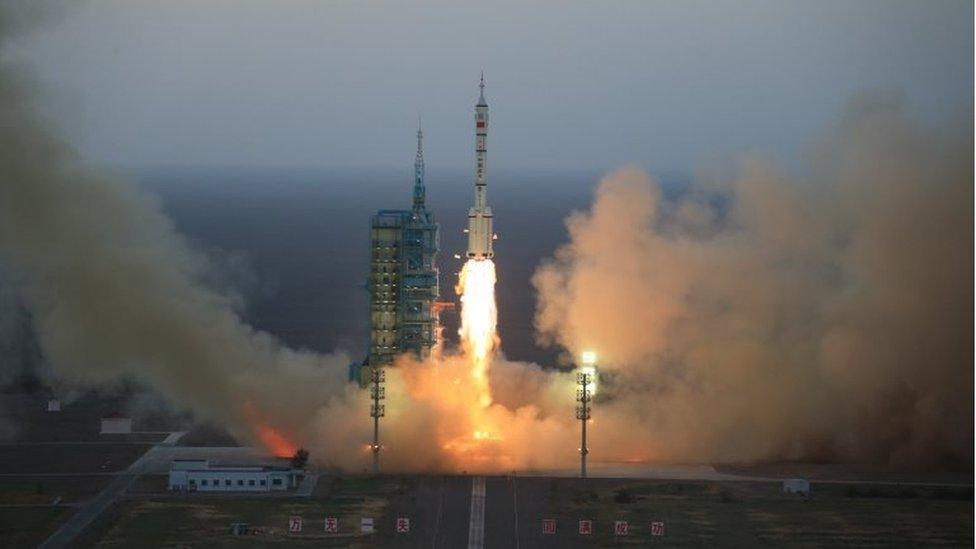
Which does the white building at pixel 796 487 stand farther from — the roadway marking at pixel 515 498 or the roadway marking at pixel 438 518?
the roadway marking at pixel 438 518

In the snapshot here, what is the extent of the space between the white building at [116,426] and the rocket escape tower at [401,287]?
739 cm

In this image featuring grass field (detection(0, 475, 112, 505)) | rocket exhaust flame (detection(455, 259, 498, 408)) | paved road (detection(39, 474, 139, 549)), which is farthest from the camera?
rocket exhaust flame (detection(455, 259, 498, 408))

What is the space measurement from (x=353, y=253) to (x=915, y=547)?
3084 inches

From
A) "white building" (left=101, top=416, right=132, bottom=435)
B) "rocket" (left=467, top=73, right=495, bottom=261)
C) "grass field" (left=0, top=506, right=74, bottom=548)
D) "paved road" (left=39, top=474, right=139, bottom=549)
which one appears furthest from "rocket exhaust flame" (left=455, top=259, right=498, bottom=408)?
"grass field" (left=0, top=506, right=74, bottom=548)

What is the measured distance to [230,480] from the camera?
46.7m

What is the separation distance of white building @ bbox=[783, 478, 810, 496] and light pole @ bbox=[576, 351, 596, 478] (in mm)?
5133

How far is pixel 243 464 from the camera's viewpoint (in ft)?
160

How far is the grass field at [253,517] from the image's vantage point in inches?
1624

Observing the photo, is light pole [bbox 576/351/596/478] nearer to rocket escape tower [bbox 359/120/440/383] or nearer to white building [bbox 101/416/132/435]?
rocket escape tower [bbox 359/120/440/383]

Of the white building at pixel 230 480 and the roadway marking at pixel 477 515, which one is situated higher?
the white building at pixel 230 480

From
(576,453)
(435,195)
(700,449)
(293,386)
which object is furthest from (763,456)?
(435,195)

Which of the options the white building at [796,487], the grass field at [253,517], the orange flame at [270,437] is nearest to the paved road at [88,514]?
the grass field at [253,517]

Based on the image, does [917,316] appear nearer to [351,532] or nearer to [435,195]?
[351,532]

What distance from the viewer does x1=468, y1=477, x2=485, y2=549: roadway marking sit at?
1641 inches
